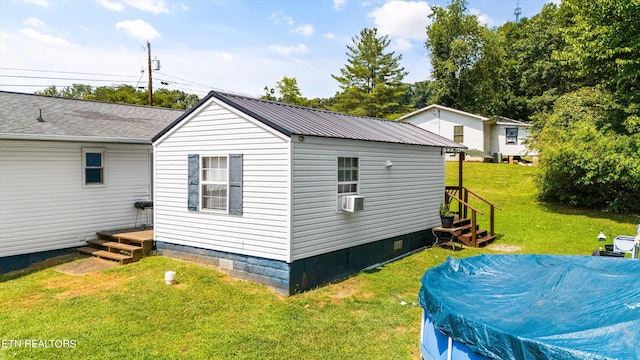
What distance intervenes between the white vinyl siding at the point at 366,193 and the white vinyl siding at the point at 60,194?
590 cm

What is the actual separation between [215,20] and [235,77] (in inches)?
784

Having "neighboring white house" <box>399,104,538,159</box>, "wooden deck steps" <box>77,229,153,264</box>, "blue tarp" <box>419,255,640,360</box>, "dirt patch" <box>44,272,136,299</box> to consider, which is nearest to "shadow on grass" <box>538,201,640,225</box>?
"neighboring white house" <box>399,104,538,159</box>

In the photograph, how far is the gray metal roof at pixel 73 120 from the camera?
30.4 ft

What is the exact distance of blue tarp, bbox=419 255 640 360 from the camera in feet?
11.1

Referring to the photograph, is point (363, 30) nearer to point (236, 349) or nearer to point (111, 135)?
point (111, 135)

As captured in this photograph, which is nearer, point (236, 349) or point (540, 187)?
point (236, 349)

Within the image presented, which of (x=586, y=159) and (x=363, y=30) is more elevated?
(x=363, y=30)

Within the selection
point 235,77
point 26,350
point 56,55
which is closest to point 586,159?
point 26,350

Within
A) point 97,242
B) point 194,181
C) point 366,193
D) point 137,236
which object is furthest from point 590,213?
point 97,242

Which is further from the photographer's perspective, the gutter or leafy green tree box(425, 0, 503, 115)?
leafy green tree box(425, 0, 503, 115)

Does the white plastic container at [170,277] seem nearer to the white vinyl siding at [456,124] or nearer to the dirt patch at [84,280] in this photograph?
the dirt patch at [84,280]

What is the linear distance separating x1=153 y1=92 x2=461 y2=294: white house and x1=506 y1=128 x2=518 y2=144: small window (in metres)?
21.2

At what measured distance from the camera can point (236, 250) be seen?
8.23 metres

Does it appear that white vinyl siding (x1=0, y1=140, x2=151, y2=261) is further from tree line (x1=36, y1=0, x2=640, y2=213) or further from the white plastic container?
tree line (x1=36, y1=0, x2=640, y2=213)
